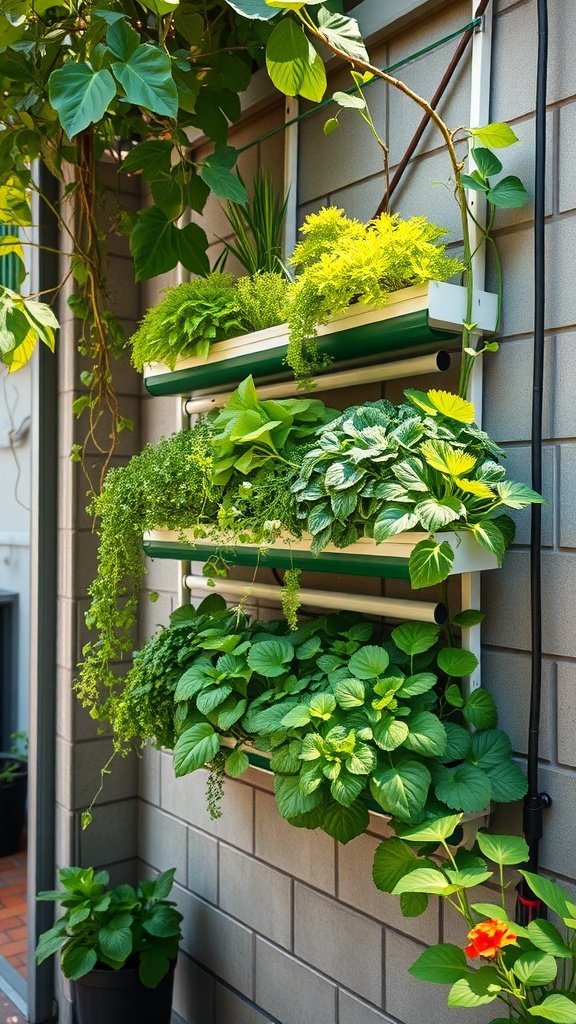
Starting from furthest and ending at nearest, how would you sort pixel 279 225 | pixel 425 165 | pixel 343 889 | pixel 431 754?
pixel 279 225
pixel 343 889
pixel 425 165
pixel 431 754

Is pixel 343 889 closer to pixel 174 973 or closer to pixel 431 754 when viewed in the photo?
pixel 431 754

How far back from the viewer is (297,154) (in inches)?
70.6

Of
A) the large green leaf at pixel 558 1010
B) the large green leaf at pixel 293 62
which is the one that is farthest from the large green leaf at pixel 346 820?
the large green leaf at pixel 293 62

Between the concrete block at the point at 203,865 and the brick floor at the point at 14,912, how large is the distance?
798 millimetres

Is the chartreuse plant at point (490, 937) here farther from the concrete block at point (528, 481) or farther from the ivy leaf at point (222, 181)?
the ivy leaf at point (222, 181)

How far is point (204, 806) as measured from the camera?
6.90 ft

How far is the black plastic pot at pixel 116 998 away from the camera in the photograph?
6.39 ft

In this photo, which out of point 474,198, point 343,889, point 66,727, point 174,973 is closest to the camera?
point 474,198

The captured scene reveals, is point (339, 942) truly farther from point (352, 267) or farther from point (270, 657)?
point (352, 267)

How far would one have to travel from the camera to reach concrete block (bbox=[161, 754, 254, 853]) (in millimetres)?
1938

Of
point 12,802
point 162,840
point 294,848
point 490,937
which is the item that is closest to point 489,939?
point 490,937

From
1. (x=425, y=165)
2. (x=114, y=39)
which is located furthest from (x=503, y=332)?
(x=114, y=39)

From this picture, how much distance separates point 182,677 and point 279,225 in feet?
3.13

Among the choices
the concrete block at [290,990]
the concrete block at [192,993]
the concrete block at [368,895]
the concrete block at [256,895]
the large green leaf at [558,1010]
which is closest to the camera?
the large green leaf at [558,1010]
